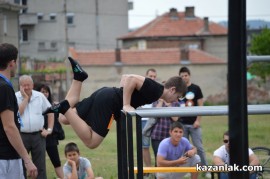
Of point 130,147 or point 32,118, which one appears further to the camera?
point 32,118

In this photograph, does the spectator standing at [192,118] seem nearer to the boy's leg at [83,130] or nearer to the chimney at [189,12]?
the boy's leg at [83,130]

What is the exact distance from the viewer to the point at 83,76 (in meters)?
7.53

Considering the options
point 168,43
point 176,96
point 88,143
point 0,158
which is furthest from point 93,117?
point 168,43

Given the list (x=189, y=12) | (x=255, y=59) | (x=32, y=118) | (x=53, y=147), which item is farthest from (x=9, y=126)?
(x=189, y=12)

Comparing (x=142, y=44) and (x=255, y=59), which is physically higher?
(x=142, y=44)

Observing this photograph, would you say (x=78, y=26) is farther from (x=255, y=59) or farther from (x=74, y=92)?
(x=255, y=59)

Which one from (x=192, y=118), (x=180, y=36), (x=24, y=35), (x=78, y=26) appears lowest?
(x=192, y=118)

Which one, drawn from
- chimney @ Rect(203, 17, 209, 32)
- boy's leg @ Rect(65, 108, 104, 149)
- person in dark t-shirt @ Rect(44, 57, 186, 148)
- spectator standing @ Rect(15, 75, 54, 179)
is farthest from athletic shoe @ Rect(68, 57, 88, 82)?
chimney @ Rect(203, 17, 209, 32)

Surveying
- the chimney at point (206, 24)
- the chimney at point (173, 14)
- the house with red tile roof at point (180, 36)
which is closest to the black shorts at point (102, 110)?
the house with red tile roof at point (180, 36)

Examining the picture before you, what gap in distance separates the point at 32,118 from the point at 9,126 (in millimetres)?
4285

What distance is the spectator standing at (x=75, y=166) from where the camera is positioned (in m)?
10.3

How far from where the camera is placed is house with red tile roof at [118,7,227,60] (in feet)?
244

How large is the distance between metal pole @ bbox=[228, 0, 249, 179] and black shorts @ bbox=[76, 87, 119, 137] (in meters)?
4.44

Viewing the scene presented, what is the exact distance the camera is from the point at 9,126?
6.35 m
